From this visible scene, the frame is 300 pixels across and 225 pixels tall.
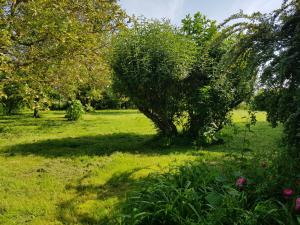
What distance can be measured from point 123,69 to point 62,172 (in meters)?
3.62

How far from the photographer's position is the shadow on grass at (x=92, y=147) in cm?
1016

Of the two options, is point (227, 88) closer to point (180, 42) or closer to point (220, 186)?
point (180, 42)

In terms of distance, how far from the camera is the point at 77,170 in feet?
26.8

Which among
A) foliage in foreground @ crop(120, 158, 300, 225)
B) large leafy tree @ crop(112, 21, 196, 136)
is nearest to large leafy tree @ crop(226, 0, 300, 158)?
foliage in foreground @ crop(120, 158, 300, 225)

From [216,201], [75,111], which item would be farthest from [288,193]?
[75,111]

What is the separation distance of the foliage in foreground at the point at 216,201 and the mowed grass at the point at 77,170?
2.52 feet

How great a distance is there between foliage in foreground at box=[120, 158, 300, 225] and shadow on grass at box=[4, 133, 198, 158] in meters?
4.69

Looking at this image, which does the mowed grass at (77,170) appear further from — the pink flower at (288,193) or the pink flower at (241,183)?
the pink flower at (288,193)

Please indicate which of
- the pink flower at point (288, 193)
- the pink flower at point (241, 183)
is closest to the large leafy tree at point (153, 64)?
the pink flower at point (241, 183)

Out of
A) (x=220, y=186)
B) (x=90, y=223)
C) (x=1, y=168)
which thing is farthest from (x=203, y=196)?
(x=1, y=168)

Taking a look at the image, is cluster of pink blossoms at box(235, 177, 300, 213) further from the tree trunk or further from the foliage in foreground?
the tree trunk

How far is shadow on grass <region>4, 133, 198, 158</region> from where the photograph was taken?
400 inches

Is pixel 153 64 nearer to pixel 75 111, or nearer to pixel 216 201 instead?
pixel 216 201

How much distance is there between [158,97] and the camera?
431 inches
